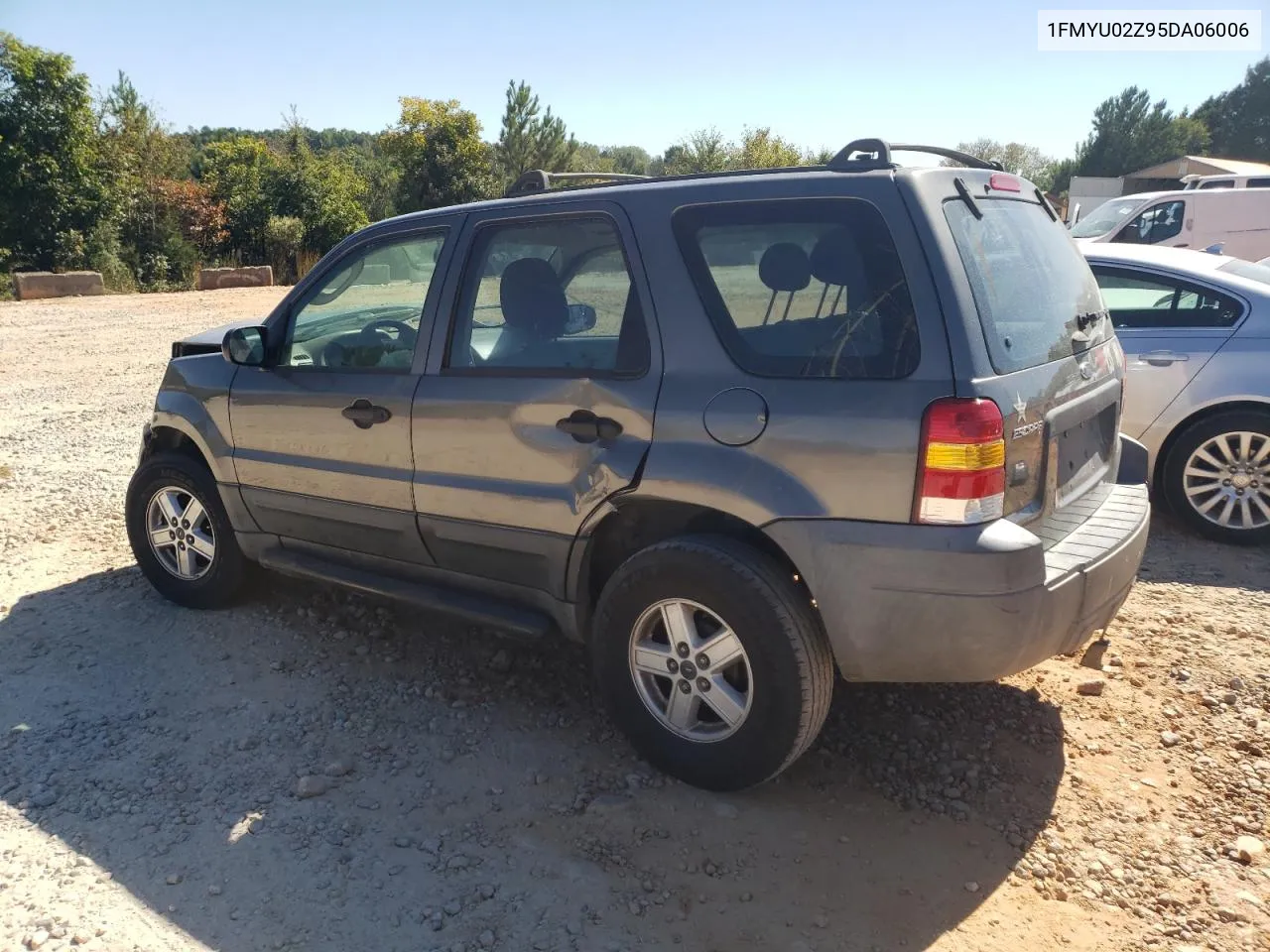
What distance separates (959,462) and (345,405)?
2485mm

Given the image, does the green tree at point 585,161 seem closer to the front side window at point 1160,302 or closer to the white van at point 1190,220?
the white van at point 1190,220

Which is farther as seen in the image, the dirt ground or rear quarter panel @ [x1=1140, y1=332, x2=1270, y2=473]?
rear quarter panel @ [x1=1140, y1=332, x2=1270, y2=473]

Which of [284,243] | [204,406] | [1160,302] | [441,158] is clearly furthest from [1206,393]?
[441,158]

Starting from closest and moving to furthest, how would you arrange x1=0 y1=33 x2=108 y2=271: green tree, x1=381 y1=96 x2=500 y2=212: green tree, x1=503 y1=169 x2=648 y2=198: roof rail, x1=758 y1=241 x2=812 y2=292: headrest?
x1=758 y1=241 x2=812 y2=292: headrest, x1=503 y1=169 x2=648 y2=198: roof rail, x1=0 y1=33 x2=108 y2=271: green tree, x1=381 y1=96 x2=500 y2=212: green tree

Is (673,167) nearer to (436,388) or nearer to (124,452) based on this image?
(124,452)

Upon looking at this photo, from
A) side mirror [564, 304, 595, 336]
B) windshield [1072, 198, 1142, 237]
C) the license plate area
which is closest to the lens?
the license plate area

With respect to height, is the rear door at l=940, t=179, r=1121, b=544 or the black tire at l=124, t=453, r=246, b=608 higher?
the rear door at l=940, t=179, r=1121, b=544

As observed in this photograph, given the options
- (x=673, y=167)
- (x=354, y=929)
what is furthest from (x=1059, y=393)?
(x=673, y=167)

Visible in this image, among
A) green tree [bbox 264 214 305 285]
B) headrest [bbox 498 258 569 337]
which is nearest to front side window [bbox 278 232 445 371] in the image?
headrest [bbox 498 258 569 337]

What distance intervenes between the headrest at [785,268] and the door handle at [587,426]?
2.28 ft

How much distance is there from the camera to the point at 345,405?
155 inches

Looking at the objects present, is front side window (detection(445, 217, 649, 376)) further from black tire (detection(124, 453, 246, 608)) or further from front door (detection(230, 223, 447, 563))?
black tire (detection(124, 453, 246, 608))

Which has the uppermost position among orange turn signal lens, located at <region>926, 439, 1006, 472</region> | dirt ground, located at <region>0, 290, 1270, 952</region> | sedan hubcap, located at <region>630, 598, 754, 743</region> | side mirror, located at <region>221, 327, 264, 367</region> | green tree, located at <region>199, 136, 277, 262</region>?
green tree, located at <region>199, 136, 277, 262</region>

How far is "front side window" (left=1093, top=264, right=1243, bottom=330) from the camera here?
222 inches
